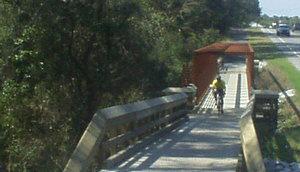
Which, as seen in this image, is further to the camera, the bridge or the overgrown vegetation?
the overgrown vegetation

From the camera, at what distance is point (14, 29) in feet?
71.6

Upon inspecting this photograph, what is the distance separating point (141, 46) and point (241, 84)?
17.9 metres

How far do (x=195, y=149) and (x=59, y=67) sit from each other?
829 centimetres

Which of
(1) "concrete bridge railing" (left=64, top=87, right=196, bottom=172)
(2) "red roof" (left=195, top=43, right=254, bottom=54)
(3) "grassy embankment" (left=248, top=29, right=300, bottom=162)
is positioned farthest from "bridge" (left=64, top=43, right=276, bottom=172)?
(2) "red roof" (left=195, top=43, right=254, bottom=54)

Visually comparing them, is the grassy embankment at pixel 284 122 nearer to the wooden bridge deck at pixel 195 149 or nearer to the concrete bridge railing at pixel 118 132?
the wooden bridge deck at pixel 195 149

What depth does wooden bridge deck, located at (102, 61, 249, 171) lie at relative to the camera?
1284 cm

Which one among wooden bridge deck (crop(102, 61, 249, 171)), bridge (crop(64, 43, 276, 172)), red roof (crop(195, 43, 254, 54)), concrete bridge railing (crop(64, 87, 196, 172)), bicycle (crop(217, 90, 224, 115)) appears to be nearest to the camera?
concrete bridge railing (crop(64, 87, 196, 172))

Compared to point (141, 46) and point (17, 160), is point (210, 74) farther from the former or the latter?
point (17, 160)

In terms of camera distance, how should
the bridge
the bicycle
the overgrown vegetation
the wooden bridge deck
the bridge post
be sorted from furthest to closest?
1. the bicycle
2. the bridge post
3. the overgrown vegetation
4. the wooden bridge deck
5. the bridge

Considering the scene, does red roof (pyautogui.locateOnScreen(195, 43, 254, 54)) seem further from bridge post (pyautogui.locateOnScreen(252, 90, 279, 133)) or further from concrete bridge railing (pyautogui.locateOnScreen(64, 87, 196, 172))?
concrete bridge railing (pyautogui.locateOnScreen(64, 87, 196, 172))

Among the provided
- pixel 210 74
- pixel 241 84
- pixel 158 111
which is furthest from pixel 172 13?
pixel 158 111

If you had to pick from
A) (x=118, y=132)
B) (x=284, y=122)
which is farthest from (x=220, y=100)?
(x=118, y=132)

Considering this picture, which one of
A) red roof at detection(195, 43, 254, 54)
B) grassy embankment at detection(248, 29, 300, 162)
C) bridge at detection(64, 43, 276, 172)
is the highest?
red roof at detection(195, 43, 254, 54)

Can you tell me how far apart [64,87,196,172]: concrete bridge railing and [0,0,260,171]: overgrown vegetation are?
3.54m
